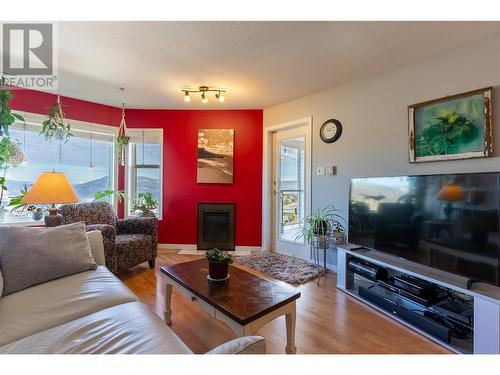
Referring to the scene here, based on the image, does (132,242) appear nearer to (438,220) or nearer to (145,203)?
(145,203)

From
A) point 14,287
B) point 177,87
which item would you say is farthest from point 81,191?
point 14,287

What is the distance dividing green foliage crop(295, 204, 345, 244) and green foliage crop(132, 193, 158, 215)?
2361 millimetres

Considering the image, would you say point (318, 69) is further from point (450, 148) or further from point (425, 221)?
point (425, 221)

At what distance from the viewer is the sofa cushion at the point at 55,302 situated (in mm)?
1099

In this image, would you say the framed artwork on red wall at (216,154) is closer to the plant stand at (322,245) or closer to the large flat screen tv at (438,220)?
the plant stand at (322,245)

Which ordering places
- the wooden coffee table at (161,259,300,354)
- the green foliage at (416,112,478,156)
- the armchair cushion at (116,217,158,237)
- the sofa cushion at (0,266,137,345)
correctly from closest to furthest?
the sofa cushion at (0,266,137,345)
the wooden coffee table at (161,259,300,354)
the green foliage at (416,112,478,156)
the armchair cushion at (116,217,158,237)

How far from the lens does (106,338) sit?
0.99 metres

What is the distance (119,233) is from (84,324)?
2244mm

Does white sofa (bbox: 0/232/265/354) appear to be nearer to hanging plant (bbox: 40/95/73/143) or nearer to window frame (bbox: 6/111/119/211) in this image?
hanging plant (bbox: 40/95/73/143)

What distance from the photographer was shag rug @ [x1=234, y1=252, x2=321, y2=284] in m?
2.78

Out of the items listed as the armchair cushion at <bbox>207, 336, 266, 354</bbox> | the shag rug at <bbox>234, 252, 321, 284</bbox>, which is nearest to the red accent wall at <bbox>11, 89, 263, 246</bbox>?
the shag rug at <bbox>234, 252, 321, 284</bbox>

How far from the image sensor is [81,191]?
3.60m
